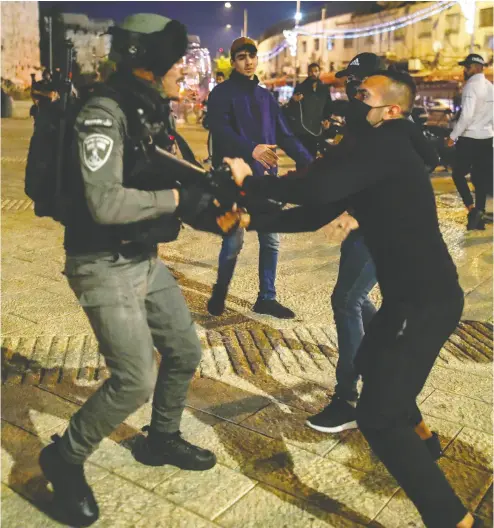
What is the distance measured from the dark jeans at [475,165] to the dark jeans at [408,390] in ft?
22.0

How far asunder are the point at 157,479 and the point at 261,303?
2.49m

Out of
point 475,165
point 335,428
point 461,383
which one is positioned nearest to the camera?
point 335,428

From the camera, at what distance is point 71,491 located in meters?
2.65

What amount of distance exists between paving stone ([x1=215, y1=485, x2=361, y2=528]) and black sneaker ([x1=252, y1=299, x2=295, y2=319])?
2426 millimetres

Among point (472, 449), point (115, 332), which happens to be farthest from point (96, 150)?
point (472, 449)

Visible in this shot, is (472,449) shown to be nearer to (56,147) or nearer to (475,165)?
(56,147)

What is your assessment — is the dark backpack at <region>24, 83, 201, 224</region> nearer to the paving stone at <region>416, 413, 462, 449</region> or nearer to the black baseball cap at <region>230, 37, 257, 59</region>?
the paving stone at <region>416, 413, 462, 449</region>

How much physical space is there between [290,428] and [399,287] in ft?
4.72

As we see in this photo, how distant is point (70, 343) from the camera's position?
4.60m

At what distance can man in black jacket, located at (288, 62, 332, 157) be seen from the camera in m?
9.07

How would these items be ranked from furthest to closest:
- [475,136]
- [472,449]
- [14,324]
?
[475,136] → [14,324] → [472,449]

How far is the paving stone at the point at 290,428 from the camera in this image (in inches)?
132

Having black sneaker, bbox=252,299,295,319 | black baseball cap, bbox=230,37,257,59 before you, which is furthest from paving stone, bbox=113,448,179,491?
black baseball cap, bbox=230,37,257,59

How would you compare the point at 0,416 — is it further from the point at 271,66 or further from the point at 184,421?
the point at 271,66
